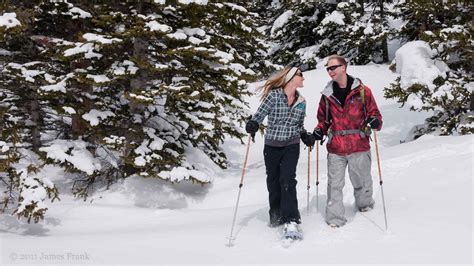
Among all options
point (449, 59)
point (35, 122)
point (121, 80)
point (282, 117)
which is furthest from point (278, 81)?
point (449, 59)

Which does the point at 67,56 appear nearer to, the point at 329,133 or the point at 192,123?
the point at 192,123

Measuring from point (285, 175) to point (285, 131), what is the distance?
0.56 meters

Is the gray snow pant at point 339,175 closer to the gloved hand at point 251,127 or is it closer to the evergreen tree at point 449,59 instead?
the gloved hand at point 251,127

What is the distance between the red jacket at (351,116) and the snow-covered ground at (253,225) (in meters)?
1.02

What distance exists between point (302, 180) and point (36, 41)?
242 inches

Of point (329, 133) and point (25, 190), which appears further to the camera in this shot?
point (25, 190)

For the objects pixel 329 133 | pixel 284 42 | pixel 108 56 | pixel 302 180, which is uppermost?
pixel 329 133

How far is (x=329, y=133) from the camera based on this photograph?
542 centimetres

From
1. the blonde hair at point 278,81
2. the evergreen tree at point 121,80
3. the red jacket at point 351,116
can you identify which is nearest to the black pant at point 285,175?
the red jacket at point 351,116

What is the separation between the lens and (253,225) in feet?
18.8

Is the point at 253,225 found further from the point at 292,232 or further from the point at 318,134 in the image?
the point at 318,134

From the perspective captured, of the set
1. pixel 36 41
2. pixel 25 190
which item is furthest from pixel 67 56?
pixel 25 190

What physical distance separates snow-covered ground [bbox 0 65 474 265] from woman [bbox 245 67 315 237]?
53 cm

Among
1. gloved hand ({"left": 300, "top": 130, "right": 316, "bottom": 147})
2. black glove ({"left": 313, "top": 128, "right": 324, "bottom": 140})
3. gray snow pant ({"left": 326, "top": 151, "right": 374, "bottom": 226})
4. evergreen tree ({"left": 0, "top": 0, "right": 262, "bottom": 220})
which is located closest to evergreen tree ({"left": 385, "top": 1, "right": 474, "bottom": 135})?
evergreen tree ({"left": 0, "top": 0, "right": 262, "bottom": 220})
